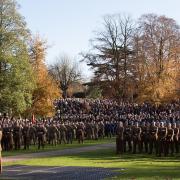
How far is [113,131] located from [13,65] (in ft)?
39.4

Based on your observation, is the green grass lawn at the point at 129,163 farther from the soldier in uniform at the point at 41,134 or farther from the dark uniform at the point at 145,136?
the soldier in uniform at the point at 41,134

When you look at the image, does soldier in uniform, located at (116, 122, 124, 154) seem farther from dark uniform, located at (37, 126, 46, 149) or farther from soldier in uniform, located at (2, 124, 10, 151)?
soldier in uniform, located at (2, 124, 10, 151)

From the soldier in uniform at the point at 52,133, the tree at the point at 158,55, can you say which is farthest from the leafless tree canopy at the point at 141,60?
the soldier in uniform at the point at 52,133

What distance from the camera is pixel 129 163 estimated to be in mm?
26609

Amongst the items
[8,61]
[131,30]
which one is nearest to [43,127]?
[8,61]

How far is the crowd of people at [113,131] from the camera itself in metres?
31.6

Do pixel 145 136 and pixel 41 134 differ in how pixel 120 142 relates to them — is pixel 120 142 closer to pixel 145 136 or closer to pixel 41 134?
pixel 145 136

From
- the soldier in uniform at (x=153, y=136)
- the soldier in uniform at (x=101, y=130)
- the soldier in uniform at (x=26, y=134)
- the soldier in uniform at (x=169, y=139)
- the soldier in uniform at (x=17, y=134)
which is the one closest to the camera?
the soldier in uniform at (x=169, y=139)

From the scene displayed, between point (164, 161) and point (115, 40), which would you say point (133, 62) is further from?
point (164, 161)

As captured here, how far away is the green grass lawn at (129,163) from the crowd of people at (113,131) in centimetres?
122

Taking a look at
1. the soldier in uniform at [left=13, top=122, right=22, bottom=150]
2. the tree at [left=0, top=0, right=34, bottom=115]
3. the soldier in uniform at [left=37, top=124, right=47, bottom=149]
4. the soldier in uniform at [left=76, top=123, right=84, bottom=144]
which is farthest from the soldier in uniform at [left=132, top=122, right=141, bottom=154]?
the tree at [left=0, top=0, right=34, bottom=115]

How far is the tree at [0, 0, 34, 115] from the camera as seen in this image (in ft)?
177

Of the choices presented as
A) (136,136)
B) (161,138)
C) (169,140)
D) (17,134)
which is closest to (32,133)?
(17,134)

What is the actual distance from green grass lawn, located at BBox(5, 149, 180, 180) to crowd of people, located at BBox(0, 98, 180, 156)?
3.99ft
